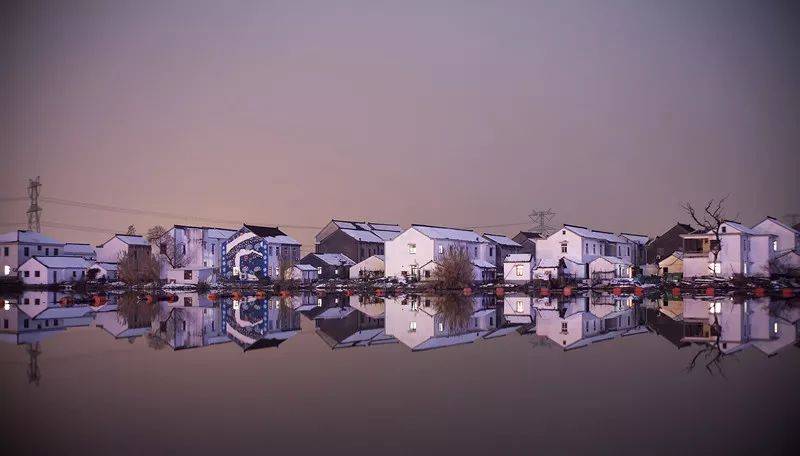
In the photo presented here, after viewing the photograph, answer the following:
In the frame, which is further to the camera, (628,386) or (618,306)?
(618,306)

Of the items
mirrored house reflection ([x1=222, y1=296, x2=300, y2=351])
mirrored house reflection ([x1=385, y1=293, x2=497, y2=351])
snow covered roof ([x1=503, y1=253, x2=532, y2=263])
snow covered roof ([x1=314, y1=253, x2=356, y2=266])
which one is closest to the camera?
mirrored house reflection ([x1=385, y1=293, x2=497, y2=351])

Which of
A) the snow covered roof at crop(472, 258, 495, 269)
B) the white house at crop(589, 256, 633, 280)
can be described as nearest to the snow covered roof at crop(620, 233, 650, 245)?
the white house at crop(589, 256, 633, 280)

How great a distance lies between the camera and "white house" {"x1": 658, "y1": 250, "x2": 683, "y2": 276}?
63.7m

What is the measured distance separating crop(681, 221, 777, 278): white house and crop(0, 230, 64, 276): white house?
55.3 meters

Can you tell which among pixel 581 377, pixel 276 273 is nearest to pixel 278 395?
pixel 581 377

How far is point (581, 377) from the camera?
13.8 m

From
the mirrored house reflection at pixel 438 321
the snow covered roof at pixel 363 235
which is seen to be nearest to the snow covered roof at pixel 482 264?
the snow covered roof at pixel 363 235

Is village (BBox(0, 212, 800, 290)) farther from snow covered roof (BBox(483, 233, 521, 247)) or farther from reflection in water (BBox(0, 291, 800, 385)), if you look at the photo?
reflection in water (BBox(0, 291, 800, 385))

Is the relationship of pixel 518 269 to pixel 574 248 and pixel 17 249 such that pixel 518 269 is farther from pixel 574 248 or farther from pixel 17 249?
pixel 17 249

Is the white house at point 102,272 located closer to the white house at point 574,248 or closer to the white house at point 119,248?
the white house at point 119,248

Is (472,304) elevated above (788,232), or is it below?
below

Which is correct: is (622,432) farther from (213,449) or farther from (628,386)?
(213,449)

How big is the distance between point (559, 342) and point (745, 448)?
10.6 meters

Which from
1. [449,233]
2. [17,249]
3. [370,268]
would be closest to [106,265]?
[17,249]
